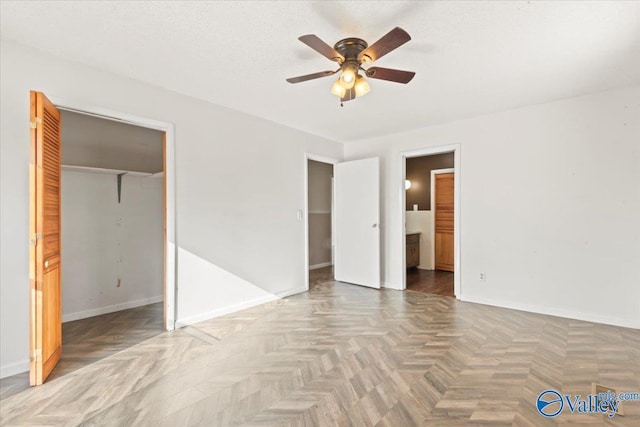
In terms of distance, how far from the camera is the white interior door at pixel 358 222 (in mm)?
4828

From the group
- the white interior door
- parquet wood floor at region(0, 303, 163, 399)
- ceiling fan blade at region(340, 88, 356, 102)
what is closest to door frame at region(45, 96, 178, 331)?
parquet wood floor at region(0, 303, 163, 399)

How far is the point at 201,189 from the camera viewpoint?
341 cm

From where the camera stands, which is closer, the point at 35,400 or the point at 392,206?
the point at 35,400

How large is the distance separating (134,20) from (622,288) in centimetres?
488

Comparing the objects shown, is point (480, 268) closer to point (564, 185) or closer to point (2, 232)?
point (564, 185)

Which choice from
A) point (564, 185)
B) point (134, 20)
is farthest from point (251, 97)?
point (564, 185)

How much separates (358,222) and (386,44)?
10.8 feet

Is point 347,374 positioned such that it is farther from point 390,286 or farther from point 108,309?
point 108,309

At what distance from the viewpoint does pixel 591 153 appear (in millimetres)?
3336

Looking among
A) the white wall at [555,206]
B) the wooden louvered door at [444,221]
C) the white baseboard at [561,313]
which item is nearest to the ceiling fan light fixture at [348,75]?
the white wall at [555,206]

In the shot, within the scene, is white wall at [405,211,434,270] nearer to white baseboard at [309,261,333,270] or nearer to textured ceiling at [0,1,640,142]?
white baseboard at [309,261,333,270]

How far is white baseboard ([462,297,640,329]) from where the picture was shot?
3.17m

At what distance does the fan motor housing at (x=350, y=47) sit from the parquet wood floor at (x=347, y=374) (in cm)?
231

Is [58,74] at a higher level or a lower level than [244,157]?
higher
